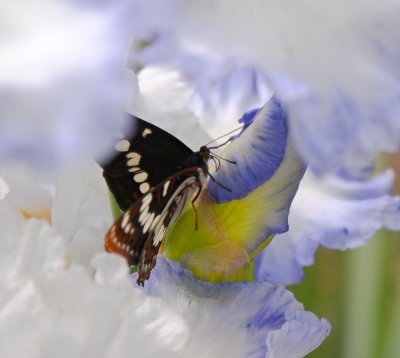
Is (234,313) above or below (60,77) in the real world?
below

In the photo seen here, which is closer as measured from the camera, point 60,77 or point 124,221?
point 60,77

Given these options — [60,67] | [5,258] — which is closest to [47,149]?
[60,67]

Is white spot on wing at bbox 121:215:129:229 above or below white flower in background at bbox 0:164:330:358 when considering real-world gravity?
above

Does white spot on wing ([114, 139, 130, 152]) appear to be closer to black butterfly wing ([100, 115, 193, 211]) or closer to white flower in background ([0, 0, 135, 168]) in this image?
black butterfly wing ([100, 115, 193, 211])

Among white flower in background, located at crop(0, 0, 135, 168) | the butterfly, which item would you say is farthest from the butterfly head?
white flower in background, located at crop(0, 0, 135, 168)

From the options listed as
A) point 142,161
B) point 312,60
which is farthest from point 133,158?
point 312,60

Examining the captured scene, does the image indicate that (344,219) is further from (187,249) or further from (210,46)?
(210,46)

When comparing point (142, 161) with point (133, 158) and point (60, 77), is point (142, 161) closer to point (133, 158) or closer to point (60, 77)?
point (133, 158)
